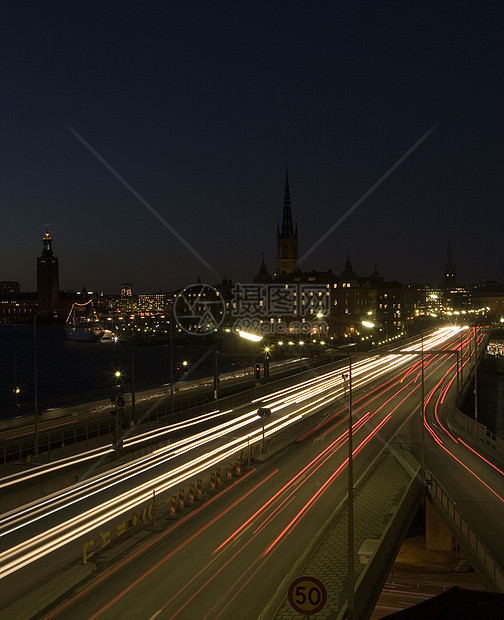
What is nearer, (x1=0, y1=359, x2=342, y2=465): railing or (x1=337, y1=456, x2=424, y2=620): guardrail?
(x1=337, y1=456, x2=424, y2=620): guardrail

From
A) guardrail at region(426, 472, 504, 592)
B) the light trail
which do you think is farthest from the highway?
guardrail at region(426, 472, 504, 592)

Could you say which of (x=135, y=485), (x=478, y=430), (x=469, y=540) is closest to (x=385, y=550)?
(x=469, y=540)

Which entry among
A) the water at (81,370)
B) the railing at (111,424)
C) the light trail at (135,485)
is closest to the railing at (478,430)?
the light trail at (135,485)

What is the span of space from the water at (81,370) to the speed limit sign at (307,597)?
35.5 metres

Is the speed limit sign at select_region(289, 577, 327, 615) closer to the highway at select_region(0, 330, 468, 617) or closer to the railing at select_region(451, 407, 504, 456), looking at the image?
the highway at select_region(0, 330, 468, 617)

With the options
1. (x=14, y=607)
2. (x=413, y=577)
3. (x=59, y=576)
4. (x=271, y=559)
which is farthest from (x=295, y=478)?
(x=14, y=607)

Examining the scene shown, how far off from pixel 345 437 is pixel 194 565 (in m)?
17.6

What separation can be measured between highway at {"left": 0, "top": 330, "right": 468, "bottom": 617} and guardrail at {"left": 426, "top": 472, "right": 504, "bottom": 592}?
3217 mm

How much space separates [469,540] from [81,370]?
299 feet

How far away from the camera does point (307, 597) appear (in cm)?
985

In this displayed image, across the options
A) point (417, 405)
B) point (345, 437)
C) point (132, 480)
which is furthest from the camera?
point (417, 405)

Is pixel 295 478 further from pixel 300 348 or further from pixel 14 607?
pixel 300 348

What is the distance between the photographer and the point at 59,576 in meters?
13.6

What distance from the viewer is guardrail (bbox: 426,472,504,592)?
14266 mm
